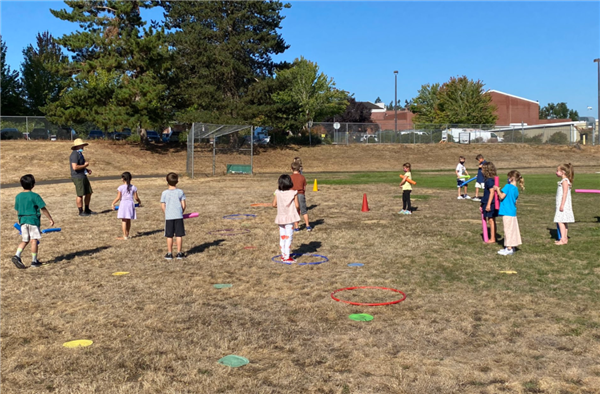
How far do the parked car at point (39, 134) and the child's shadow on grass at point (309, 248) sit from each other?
3808 centimetres

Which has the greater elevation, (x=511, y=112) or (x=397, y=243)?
(x=511, y=112)

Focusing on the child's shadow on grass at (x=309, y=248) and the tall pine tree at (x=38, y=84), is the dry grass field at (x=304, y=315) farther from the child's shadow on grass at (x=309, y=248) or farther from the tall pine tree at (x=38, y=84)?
the tall pine tree at (x=38, y=84)

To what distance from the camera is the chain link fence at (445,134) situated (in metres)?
54.9

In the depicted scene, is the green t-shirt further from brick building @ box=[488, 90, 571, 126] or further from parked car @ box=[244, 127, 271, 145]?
brick building @ box=[488, 90, 571, 126]

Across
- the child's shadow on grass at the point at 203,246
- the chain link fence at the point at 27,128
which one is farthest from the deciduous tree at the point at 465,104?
the child's shadow on grass at the point at 203,246

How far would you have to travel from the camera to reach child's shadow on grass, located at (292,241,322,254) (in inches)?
421

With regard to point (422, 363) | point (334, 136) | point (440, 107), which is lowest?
point (422, 363)

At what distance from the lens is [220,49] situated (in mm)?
45312

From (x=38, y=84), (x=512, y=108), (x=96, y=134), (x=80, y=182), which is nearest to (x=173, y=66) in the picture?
(x=96, y=134)

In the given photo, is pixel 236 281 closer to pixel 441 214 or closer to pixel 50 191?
pixel 441 214

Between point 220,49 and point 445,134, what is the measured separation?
25249 millimetres

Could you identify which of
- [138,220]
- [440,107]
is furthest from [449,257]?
[440,107]

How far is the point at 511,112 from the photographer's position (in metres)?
105

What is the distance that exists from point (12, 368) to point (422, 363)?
3.55m
